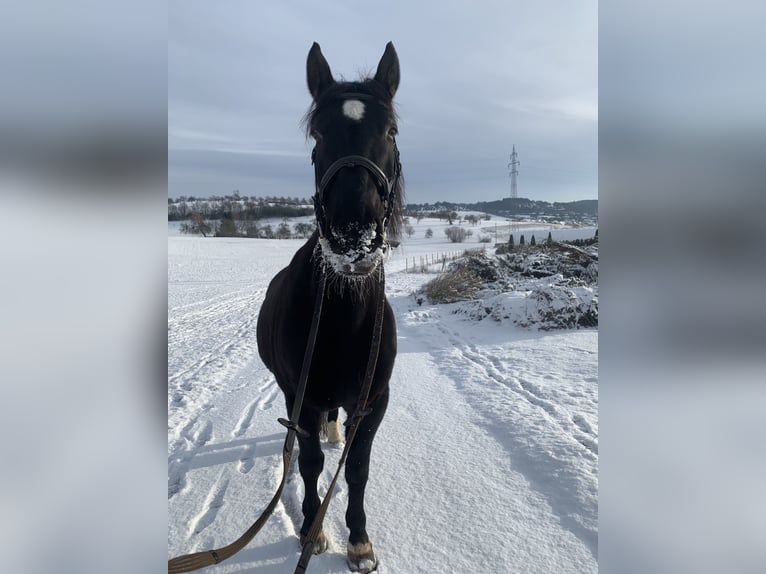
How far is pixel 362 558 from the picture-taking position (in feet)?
7.61

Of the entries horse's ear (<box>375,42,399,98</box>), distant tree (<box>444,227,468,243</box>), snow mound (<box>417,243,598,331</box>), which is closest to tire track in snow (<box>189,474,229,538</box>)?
horse's ear (<box>375,42,399,98</box>)

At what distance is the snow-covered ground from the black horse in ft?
1.12

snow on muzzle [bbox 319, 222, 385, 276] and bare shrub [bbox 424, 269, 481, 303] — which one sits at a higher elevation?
snow on muzzle [bbox 319, 222, 385, 276]

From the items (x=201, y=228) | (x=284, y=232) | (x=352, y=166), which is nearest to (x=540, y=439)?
(x=352, y=166)

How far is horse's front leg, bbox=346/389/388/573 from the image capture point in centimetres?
233

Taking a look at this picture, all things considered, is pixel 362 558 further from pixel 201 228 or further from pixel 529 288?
pixel 201 228

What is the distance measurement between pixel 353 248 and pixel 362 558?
1.86 metres

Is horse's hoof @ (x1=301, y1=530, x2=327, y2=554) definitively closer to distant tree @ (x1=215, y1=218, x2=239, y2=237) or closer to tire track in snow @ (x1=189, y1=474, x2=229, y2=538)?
tire track in snow @ (x1=189, y1=474, x2=229, y2=538)

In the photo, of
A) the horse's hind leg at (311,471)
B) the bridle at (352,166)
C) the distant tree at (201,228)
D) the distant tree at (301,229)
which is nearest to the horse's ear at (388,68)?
the bridle at (352,166)
